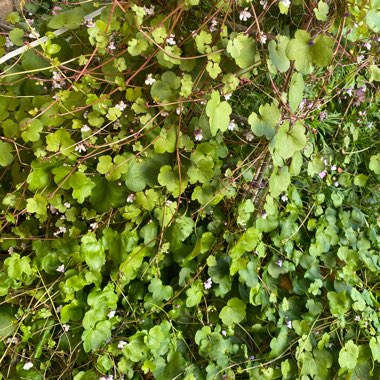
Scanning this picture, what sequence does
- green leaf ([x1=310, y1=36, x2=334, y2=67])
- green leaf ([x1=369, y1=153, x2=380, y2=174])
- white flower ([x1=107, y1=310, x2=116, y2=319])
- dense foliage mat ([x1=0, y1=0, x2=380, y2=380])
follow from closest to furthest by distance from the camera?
green leaf ([x1=310, y1=36, x2=334, y2=67]) → dense foliage mat ([x1=0, y1=0, x2=380, y2=380]) → white flower ([x1=107, y1=310, x2=116, y2=319]) → green leaf ([x1=369, y1=153, x2=380, y2=174])

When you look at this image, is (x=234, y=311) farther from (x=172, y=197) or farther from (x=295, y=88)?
(x=295, y=88)

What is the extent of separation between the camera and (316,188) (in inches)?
65.1

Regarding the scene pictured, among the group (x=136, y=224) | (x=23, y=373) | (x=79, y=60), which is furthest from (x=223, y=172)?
(x=23, y=373)

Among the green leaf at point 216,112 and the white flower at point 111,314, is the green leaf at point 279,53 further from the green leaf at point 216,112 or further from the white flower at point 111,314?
the white flower at point 111,314

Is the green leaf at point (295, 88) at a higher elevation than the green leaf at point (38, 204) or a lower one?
higher

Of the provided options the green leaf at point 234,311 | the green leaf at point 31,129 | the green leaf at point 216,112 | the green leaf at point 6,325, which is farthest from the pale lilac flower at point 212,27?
the green leaf at point 6,325

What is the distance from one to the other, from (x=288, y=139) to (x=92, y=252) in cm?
61

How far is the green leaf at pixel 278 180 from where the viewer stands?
4.30 ft

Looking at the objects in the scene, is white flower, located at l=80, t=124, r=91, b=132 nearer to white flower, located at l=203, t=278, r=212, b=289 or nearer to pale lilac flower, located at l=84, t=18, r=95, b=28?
pale lilac flower, located at l=84, t=18, r=95, b=28

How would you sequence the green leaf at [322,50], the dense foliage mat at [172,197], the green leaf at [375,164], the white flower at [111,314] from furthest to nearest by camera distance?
the green leaf at [375,164]
the white flower at [111,314]
the dense foliage mat at [172,197]
the green leaf at [322,50]

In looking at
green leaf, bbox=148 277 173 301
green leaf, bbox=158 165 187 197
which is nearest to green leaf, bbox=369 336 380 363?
green leaf, bbox=148 277 173 301

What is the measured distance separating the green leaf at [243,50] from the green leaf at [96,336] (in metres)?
0.80

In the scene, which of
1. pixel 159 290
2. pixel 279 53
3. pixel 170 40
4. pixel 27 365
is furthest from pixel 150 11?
pixel 27 365

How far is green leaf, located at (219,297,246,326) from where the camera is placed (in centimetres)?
139
